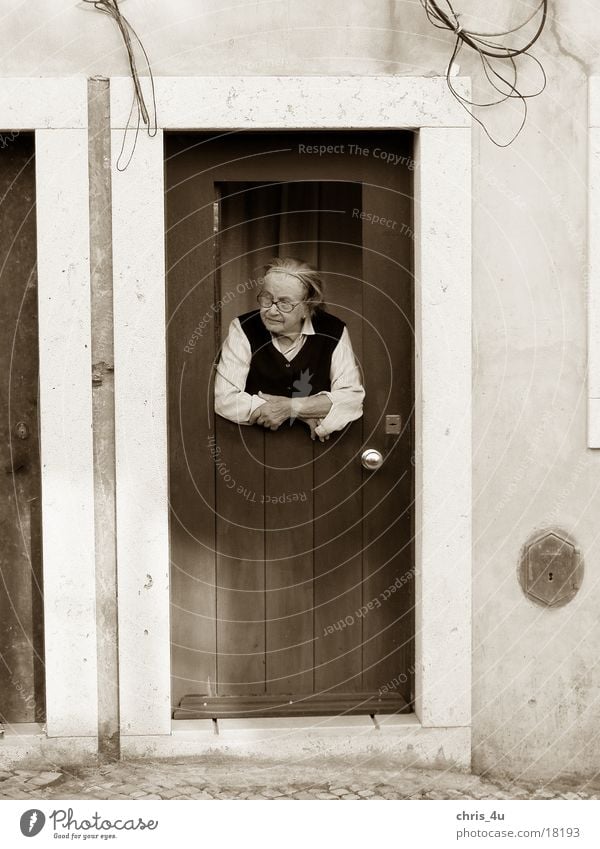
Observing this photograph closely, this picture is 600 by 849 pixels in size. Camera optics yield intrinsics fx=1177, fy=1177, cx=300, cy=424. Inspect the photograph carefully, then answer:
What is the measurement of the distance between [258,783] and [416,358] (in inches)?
70.6

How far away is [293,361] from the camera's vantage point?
4.86 metres

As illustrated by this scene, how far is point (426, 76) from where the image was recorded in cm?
454

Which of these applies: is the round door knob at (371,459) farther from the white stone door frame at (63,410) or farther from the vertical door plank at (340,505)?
the white stone door frame at (63,410)

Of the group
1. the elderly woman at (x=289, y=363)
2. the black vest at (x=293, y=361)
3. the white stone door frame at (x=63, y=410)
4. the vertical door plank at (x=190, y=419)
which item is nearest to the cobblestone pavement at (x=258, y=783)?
the white stone door frame at (x=63, y=410)

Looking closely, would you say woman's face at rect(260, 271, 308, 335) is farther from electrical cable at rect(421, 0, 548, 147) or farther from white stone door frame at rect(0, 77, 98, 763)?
electrical cable at rect(421, 0, 548, 147)

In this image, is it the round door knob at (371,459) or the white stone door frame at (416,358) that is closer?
the white stone door frame at (416,358)

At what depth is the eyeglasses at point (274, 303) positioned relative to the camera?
483 cm

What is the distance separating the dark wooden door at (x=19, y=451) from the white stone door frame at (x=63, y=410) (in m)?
0.14

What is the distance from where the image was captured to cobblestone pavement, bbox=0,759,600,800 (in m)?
4.50

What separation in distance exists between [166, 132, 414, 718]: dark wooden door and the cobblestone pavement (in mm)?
256

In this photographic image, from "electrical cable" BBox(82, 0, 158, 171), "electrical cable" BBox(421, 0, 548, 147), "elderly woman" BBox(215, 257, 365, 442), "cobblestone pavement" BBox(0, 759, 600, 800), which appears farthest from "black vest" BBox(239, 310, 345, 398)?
"cobblestone pavement" BBox(0, 759, 600, 800)

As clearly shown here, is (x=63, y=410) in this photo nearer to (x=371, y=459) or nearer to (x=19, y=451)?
(x=19, y=451)

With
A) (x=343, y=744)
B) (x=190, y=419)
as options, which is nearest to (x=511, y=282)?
(x=190, y=419)

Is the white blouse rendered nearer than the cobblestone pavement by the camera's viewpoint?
No
